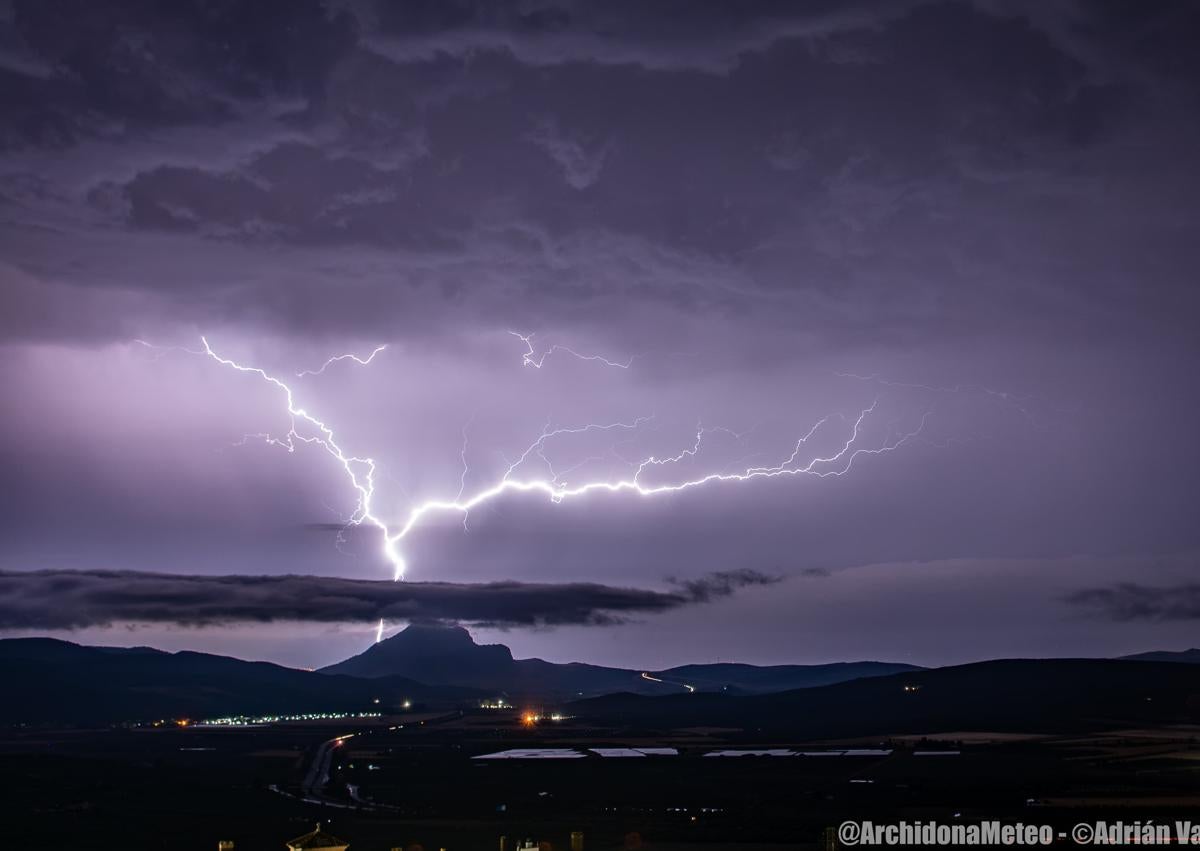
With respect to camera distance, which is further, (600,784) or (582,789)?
(600,784)

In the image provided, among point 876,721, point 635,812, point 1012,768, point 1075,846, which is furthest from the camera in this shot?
point 876,721

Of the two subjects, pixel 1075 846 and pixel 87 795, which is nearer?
pixel 1075 846

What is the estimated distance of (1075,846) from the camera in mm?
52406

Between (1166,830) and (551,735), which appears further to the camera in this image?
(551,735)

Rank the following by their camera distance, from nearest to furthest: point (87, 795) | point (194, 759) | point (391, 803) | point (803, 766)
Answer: point (391, 803) < point (87, 795) < point (803, 766) < point (194, 759)

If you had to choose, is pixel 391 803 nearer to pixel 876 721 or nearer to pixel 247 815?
pixel 247 815

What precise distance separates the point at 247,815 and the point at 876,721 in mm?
129205

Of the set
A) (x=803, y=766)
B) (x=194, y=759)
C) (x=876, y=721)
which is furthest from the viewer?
(x=876, y=721)

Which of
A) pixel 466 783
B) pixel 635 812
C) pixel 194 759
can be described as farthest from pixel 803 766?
pixel 194 759

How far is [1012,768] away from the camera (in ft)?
323

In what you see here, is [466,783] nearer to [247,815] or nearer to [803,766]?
[247,815]

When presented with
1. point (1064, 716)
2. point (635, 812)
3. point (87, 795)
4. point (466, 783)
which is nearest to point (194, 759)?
point (87, 795)

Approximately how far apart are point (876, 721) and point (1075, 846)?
454ft

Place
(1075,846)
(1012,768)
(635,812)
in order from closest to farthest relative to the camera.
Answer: (1075,846), (635,812), (1012,768)
